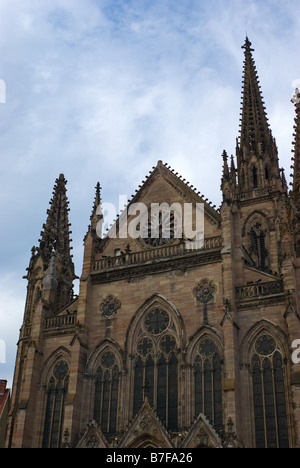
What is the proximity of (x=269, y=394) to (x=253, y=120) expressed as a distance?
73.8 ft

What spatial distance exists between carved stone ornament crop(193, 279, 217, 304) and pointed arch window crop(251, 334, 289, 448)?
117 inches

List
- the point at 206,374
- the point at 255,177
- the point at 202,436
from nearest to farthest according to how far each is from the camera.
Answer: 1. the point at 202,436
2. the point at 206,374
3. the point at 255,177

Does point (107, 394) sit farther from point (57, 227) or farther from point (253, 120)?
point (253, 120)

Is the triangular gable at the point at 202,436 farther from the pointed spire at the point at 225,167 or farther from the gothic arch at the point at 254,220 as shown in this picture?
the gothic arch at the point at 254,220

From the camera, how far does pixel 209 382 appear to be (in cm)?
2488

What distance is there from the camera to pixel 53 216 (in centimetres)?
3694

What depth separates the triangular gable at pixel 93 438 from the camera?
81.6 feet

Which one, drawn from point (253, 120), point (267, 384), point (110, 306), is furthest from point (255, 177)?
point (267, 384)

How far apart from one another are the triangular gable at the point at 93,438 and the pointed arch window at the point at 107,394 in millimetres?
663

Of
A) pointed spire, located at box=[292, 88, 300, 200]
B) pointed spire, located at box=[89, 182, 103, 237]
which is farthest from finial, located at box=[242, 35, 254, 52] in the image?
pointed spire, located at box=[89, 182, 103, 237]

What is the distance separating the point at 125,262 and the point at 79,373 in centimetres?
579

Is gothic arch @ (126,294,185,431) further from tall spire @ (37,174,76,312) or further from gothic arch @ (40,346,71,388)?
tall spire @ (37,174,76,312)
